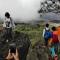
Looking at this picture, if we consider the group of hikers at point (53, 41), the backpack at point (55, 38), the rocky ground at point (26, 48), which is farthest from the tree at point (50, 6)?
the backpack at point (55, 38)

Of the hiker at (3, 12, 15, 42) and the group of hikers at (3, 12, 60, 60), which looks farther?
the hiker at (3, 12, 15, 42)

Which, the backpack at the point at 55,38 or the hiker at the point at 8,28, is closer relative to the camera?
the backpack at the point at 55,38

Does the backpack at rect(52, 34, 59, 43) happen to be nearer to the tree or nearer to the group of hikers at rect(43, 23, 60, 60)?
the group of hikers at rect(43, 23, 60, 60)

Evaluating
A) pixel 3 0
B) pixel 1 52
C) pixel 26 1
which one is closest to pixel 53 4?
pixel 26 1

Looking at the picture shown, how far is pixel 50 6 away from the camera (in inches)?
428

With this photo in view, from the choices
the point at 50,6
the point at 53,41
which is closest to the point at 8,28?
the point at 53,41

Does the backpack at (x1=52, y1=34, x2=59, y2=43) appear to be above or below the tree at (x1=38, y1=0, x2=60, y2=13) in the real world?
below

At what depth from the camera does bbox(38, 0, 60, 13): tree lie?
1080 cm

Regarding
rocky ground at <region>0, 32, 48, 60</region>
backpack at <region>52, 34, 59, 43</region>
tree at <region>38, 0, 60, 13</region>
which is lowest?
rocky ground at <region>0, 32, 48, 60</region>

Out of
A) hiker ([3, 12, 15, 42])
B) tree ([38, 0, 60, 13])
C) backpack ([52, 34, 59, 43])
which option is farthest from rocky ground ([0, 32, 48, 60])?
tree ([38, 0, 60, 13])

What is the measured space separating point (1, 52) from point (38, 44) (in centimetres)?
104

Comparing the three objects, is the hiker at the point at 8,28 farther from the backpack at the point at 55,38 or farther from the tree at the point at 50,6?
the tree at the point at 50,6

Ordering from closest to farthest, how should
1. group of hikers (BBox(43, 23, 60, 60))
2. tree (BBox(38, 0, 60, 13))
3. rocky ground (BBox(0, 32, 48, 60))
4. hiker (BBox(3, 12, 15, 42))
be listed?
rocky ground (BBox(0, 32, 48, 60)) < group of hikers (BBox(43, 23, 60, 60)) < hiker (BBox(3, 12, 15, 42)) < tree (BBox(38, 0, 60, 13))

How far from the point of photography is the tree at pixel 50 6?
10805 mm
